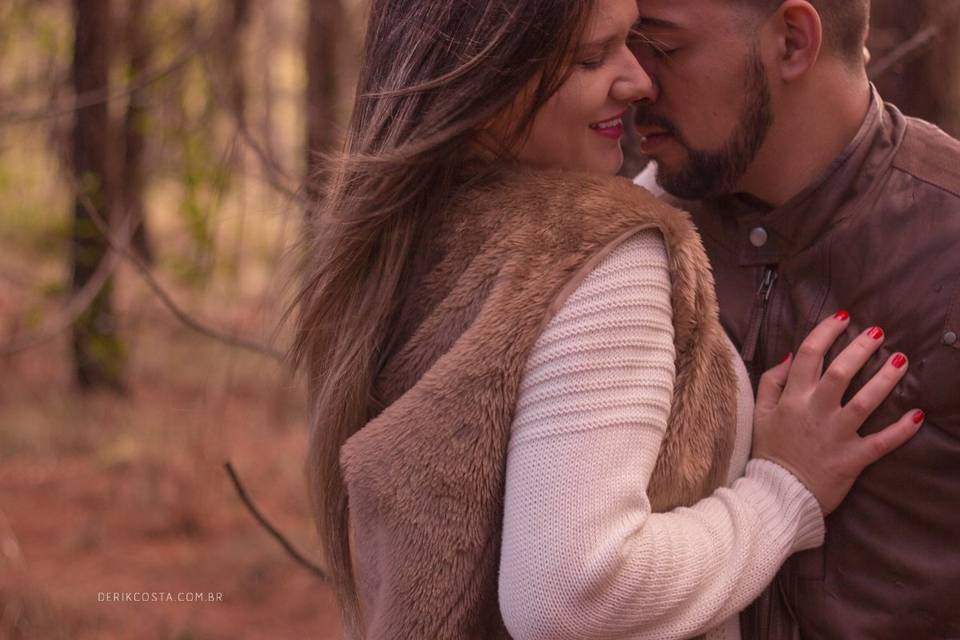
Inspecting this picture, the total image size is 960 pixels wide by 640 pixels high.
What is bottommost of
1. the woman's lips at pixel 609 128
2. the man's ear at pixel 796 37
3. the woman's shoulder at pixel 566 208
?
the woman's shoulder at pixel 566 208

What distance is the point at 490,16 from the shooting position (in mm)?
1864

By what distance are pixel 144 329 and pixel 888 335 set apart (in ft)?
33.3

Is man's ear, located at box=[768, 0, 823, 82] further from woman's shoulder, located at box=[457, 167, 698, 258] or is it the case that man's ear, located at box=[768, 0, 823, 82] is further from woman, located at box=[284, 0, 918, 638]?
woman's shoulder, located at box=[457, 167, 698, 258]

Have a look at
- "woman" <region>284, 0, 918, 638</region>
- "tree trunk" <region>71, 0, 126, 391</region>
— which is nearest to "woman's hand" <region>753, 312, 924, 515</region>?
"woman" <region>284, 0, 918, 638</region>

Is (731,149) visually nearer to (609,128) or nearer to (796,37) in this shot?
(796,37)

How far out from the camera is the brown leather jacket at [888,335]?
2.02m

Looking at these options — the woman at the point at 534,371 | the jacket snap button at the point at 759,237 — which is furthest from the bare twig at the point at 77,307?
the jacket snap button at the point at 759,237

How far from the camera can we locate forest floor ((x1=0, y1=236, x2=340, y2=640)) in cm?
595

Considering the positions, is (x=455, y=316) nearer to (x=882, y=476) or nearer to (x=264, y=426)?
(x=882, y=476)

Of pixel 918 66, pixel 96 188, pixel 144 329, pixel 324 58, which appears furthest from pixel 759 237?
pixel 144 329

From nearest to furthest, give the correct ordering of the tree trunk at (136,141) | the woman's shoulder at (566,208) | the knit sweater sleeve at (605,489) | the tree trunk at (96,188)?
1. the knit sweater sleeve at (605,489)
2. the woman's shoulder at (566,208)
3. the tree trunk at (136,141)
4. the tree trunk at (96,188)

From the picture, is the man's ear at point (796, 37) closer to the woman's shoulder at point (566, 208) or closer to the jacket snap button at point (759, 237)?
the jacket snap button at point (759, 237)

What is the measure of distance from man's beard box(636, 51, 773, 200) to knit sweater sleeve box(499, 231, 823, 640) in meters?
0.55

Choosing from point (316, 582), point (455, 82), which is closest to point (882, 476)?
→ point (455, 82)
